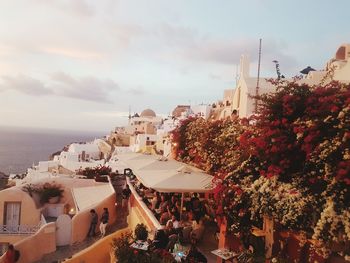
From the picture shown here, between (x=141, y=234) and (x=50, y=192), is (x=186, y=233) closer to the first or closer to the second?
(x=141, y=234)

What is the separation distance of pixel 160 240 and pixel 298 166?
179 inches

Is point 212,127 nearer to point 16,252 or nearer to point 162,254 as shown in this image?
point 162,254

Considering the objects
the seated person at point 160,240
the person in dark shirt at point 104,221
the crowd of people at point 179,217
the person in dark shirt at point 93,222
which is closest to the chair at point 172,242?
the crowd of people at point 179,217

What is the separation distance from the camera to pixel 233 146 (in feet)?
39.0

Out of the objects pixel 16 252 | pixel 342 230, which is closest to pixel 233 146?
pixel 342 230

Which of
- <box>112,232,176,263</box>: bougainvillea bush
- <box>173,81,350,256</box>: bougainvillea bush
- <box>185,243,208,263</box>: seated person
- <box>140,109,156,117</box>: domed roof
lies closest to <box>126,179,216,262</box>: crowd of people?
<box>185,243,208,263</box>: seated person

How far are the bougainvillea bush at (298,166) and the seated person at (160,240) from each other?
2.17 meters

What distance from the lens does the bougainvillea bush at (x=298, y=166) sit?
758 cm

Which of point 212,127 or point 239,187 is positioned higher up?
point 212,127

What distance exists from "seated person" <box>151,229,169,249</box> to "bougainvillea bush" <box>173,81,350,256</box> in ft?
7.12

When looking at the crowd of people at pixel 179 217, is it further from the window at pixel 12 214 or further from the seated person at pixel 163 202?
the window at pixel 12 214

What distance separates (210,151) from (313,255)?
18.3 ft

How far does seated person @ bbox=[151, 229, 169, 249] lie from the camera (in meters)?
11.0

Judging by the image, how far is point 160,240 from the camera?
36.6 ft
